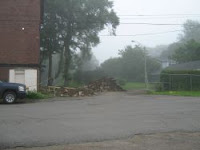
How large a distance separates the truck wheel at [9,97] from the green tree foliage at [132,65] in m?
47.9

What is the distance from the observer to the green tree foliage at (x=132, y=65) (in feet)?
226

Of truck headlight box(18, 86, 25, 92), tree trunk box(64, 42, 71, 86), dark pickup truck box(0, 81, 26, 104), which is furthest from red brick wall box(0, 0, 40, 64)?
tree trunk box(64, 42, 71, 86)

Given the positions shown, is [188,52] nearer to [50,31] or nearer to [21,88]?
[50,31]

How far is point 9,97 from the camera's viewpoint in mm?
22141

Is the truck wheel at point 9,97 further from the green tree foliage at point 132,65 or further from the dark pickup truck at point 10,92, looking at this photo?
the green tree foliage at point 132,65

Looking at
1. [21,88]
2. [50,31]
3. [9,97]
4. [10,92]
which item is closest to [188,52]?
[50,31]

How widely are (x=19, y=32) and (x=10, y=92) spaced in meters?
8.83

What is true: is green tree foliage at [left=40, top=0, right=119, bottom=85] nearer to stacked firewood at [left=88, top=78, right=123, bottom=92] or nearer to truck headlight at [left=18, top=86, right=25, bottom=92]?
stacked firewood at [left=88, top=78, right=123, bottom=92]

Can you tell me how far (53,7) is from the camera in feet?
153

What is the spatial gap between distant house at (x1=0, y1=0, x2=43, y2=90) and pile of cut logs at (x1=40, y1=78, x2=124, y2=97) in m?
2.02

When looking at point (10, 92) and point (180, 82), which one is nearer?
point (10, 92)

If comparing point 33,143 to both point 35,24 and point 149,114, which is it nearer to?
point 149,114

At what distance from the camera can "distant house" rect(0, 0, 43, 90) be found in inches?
1140

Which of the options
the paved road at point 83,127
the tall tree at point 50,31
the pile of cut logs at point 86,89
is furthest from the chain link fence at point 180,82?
the paved road at point 83,127
